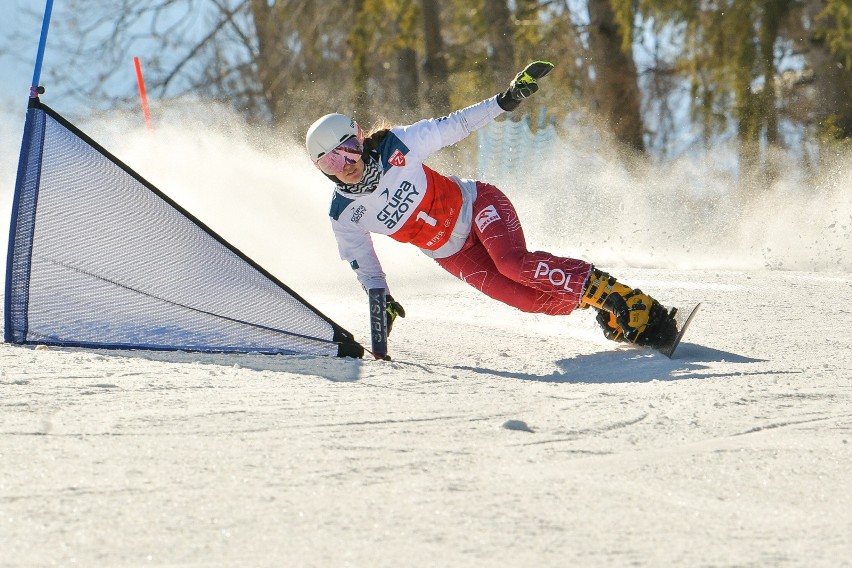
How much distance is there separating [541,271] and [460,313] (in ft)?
5.71

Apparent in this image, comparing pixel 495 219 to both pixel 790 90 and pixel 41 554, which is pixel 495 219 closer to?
pixel 41 554

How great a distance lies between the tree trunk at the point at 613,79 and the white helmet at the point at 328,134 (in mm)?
12764

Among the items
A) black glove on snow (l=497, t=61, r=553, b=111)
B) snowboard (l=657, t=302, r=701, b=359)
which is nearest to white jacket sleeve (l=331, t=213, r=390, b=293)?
black glove on snow (l=497, t=61, r=553, b=111)

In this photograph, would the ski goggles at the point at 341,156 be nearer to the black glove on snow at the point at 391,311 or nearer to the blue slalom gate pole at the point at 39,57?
the black glove on snow at the point at 391,311

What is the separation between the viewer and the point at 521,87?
18.7 ft

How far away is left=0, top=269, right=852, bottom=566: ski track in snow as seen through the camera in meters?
2.46

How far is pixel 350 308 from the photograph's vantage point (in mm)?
7414

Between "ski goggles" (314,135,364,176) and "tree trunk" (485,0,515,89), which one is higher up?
"tree trunk" (485,0,515,89)

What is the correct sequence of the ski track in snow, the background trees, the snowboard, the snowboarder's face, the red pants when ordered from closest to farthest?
1. the ski track in snow
2. the snowboard
3. the snowboarder's face
4. the red pants
5. the background trees

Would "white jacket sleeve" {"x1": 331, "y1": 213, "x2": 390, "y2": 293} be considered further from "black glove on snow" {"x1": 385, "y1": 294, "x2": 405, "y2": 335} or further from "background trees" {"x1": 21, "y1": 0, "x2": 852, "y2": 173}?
"background trees" {"x1": 21, "y1": 0, "x2": 852, "y2": 173}

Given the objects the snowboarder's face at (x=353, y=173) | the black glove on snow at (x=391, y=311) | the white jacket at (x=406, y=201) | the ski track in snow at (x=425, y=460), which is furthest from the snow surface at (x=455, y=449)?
the snowboarder's face at (x=353, y=173)

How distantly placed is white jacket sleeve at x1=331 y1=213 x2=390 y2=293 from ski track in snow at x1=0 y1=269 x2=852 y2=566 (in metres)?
0.67

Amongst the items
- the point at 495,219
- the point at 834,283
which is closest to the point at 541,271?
the point at 495,219

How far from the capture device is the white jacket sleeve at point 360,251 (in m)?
5.62
